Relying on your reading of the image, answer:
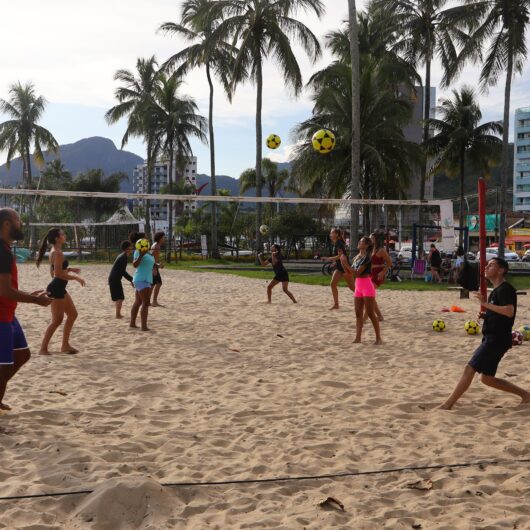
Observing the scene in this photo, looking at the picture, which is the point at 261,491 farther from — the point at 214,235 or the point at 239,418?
the point at 214,235

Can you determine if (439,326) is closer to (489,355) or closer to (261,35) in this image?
(489,355)

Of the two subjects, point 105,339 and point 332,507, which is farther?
point 105,339

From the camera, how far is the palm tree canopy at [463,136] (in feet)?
103

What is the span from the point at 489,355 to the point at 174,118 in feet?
109

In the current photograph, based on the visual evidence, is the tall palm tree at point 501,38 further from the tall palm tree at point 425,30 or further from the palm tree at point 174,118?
the palm tree at point 174,118

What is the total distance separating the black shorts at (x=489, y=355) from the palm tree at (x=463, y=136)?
2840 centimetres

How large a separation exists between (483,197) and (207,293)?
7074 mm

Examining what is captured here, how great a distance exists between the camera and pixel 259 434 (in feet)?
13.7

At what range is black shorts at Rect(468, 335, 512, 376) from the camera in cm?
450

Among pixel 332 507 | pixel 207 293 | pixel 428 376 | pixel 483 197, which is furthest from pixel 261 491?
pixel 207 293

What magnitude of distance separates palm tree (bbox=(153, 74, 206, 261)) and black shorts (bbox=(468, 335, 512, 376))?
3188 centimetres

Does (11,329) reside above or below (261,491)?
above

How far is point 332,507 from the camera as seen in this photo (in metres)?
3.08

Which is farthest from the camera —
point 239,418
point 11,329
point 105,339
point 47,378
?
point 105,339
